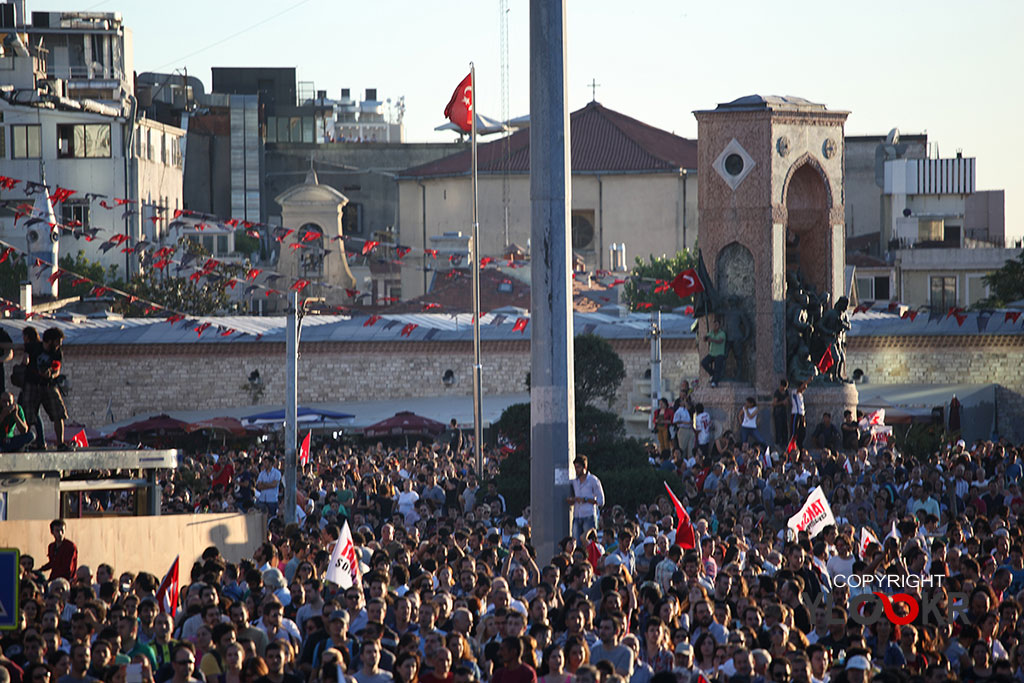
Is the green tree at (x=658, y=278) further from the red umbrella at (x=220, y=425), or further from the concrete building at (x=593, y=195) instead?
the red umbrella at (x=220, y=425)

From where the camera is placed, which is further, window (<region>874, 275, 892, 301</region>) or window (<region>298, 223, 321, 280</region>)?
window (<region>298, 223, 321, 280</region>)

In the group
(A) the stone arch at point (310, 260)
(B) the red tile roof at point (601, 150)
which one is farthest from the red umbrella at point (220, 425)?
(B) the red tile roof at point (601, 150)

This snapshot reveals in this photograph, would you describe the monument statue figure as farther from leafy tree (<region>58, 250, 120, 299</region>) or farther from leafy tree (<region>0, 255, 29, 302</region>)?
leafy tree (<region>0, 255, 29, 302</region>)

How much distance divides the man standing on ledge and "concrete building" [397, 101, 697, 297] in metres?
57.3

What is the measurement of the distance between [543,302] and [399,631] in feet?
9.90

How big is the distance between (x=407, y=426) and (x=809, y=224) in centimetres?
998

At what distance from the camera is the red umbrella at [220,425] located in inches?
1450

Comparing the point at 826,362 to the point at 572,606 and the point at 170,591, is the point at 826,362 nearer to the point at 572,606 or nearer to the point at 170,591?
the point at 170,591

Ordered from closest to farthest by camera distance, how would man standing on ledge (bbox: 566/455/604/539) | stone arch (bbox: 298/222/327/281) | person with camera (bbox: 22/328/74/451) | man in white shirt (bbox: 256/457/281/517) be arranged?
man standing on ledge (bbox: 566/455/604/539) → person with camera (bbox: 22/328/74/451) → man in white shirt (bbox: 256/457/281/517) → stone arch (bbox: 298/222/327/281)

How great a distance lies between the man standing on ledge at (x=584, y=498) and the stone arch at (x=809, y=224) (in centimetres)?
1570

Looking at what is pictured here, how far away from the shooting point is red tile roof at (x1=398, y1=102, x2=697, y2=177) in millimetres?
74938

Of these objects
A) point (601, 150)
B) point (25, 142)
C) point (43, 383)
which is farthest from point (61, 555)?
point (601, 150)

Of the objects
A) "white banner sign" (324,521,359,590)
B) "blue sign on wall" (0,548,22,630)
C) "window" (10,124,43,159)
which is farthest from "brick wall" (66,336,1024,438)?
"blue sign on wall" (0,548,22,630)

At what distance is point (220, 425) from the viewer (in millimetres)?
36969
